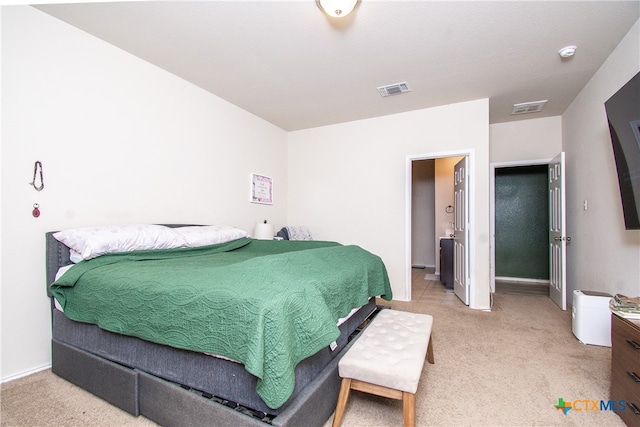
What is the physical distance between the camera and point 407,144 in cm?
400

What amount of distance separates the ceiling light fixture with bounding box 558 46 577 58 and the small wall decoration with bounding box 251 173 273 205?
3.49m

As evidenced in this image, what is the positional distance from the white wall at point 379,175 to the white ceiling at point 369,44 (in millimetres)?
437

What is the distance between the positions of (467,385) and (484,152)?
2.74 m

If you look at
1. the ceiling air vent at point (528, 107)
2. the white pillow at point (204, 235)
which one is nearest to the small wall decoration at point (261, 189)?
the white pillow at point (204, 235)

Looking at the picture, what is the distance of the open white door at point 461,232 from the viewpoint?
370 centimetres

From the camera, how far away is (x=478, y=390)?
5.93 ft

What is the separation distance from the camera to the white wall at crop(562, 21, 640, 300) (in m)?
2.34

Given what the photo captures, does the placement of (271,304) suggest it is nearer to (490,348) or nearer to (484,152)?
(490,348)

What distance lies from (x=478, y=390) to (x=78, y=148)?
A: 330 centimetres

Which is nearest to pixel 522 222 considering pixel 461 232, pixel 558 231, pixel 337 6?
pixel 558 231

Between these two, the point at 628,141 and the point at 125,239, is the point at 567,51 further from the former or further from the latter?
the point at 125,239

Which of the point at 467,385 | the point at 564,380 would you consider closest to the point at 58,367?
the point at 467,385

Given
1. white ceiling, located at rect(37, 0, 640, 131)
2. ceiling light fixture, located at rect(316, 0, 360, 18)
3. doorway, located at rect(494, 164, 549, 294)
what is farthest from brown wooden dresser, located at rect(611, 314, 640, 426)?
doorway, located at rect(494, 164, 549, 294)

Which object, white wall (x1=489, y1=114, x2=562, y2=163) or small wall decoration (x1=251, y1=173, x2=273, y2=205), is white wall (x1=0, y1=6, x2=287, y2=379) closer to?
small wall decoration (x1=251, y1=173, x2=273, y2=205)
